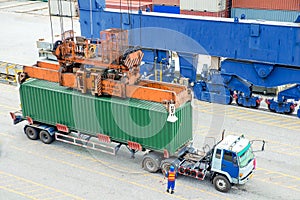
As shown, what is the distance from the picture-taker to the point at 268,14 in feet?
102

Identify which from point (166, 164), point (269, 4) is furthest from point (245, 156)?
point (269, 4)

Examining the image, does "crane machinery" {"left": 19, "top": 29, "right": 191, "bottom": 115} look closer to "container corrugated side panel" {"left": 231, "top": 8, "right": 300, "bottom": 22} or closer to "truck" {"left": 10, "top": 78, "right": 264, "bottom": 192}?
"truck" {"left": 10, "top": 78, "right": 264, "bottom": 192}

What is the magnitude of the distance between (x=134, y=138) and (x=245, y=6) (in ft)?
58.6

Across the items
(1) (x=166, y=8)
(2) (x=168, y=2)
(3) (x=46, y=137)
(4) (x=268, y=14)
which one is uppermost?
(2) (x=168, y=2)

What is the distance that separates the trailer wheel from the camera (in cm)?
1989

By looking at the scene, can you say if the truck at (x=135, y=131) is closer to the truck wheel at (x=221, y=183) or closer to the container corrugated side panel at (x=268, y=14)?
the truck wheel at (x=221, y=183)

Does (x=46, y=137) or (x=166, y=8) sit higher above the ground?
(x=166, y=8)

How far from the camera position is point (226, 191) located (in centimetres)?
1580

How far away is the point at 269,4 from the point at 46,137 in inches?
762

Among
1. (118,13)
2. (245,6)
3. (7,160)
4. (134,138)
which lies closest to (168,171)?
(134,138)

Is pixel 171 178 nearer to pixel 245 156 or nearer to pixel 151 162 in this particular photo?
pixel 151 162

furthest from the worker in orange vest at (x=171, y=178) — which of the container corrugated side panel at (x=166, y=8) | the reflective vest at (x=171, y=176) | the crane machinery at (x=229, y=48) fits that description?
the container corrugated side panel at (x=166, y=8)

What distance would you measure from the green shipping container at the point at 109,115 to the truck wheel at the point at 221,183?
1950 mm

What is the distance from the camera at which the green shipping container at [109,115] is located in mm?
16375
